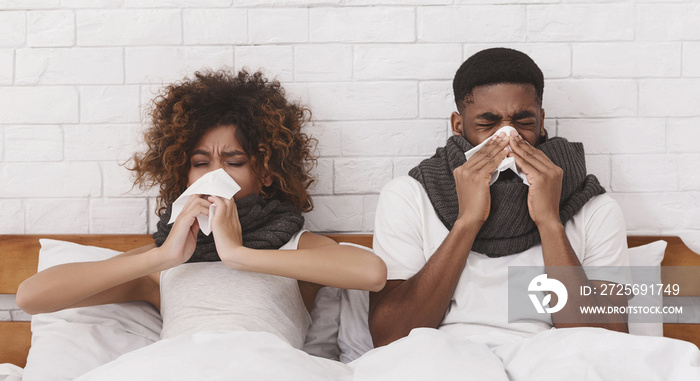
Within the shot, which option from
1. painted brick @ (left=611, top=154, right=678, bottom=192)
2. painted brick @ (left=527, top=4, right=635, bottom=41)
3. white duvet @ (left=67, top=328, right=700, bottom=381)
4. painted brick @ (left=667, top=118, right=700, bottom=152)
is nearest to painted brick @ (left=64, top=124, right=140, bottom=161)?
white duvet @ (left=67, top=328, right=700, bottom=381)

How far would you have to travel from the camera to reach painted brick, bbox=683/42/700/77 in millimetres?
1690

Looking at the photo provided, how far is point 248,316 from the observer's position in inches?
50.6

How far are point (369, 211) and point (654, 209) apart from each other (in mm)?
898

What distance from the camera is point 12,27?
5.56 ft

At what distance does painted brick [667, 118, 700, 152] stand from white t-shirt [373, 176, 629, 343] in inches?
16.2

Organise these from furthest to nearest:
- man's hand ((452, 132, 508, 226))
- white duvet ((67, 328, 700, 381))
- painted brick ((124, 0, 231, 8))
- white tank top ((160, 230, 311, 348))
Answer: painted brick ((124, 0, 231, 8)) < man's hand ((452, 132, 508, 226)) < white tank top ((160, 230, 311, 348)) < white duvet ((67, 328, 700, 381))

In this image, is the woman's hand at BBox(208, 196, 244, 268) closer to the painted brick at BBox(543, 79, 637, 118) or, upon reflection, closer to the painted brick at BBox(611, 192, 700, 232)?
the painted brick at BBox(543, 79, 637, 118)

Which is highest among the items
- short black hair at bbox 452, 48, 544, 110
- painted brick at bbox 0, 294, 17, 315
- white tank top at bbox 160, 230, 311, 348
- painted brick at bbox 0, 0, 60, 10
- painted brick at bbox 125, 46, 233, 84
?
painted brick at bbox 0, 0, 60, 10

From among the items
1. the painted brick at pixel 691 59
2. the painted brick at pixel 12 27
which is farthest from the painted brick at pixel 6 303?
the painted brick at pixel 691 59

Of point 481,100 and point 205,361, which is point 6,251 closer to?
point 205,361

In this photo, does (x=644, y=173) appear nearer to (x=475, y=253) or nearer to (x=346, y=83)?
(x=475, y=253)

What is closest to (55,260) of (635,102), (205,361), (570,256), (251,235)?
(251,235)

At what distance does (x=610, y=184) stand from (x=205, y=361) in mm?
1357

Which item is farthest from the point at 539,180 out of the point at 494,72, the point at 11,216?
the point at 11,216
